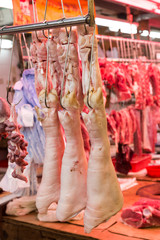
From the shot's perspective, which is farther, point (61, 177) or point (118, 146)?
point (118, 146)

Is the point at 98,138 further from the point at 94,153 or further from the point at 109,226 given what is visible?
the point at 109,226

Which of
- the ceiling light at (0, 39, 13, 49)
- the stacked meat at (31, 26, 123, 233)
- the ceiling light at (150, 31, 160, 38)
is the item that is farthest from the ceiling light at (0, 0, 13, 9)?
the ceiling light at (150, 31, 160, 38)

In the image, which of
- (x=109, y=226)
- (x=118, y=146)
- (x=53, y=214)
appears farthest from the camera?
(x=118, y=146)

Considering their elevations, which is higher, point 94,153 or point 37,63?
point 37,63

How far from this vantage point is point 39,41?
208cm

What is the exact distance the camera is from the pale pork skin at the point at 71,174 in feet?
5.93

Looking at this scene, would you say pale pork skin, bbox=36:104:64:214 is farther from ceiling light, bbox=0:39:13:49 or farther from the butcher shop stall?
ceiling light, bbox=0:39:13:49

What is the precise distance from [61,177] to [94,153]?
251 mm

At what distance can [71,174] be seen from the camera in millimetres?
1815

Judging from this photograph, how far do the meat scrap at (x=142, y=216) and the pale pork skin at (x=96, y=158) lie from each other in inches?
64.4

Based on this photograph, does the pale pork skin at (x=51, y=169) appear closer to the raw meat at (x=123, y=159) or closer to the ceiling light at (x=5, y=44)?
the ceiling light at (x=5, y=44)

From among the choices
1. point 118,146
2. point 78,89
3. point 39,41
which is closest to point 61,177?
point 78,89

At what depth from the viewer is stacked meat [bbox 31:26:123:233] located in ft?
5.67

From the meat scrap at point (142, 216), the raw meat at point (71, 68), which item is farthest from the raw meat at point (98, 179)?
the meat scrap at point (142, 216)
